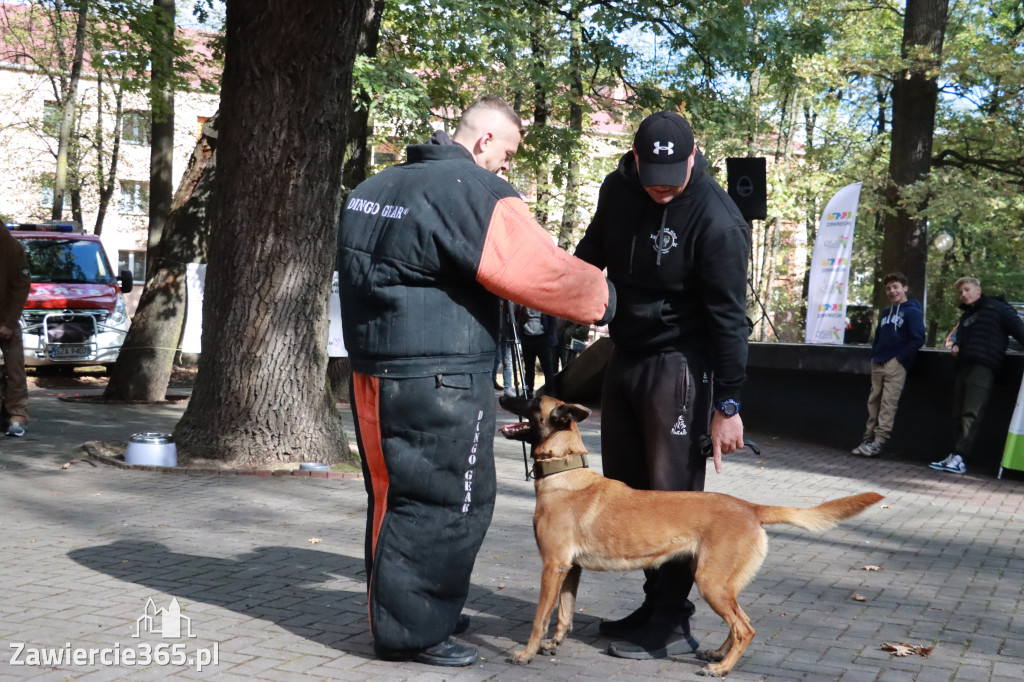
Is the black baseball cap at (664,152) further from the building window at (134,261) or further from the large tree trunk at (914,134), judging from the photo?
the building window at (134,261)

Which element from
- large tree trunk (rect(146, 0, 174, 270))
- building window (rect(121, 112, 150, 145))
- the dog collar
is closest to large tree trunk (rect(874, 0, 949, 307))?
large tree trunk (rect(146, 0, 174, 270))

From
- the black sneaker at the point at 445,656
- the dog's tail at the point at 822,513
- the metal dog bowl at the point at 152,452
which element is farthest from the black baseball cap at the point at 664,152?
the metal dog bowl at the point at 152,452

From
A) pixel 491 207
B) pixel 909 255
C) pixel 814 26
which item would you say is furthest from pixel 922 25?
pixel 491 207

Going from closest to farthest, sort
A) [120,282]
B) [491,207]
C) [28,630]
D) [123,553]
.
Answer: [491,207] → [28,630] → [123,553] → [120,282]

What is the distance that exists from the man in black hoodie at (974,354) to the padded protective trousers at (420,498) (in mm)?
8553

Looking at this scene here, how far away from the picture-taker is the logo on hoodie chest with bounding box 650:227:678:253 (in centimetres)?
411

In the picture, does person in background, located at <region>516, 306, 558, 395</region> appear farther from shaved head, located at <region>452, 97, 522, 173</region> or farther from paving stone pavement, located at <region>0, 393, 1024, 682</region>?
shaved head, located at <region>452, 97, 522, 173</region>

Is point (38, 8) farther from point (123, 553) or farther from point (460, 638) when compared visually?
point (460, 638)

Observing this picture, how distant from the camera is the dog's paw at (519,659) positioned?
13.2 feet

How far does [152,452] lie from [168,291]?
5.85 m

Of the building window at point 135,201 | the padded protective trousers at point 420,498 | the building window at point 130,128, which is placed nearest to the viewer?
the padded protective trousers at point 420,498

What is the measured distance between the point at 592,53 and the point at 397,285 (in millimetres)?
10761

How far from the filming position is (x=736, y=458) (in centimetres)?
1124

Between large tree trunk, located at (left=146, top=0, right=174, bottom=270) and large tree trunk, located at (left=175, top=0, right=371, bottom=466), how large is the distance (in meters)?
6.13
